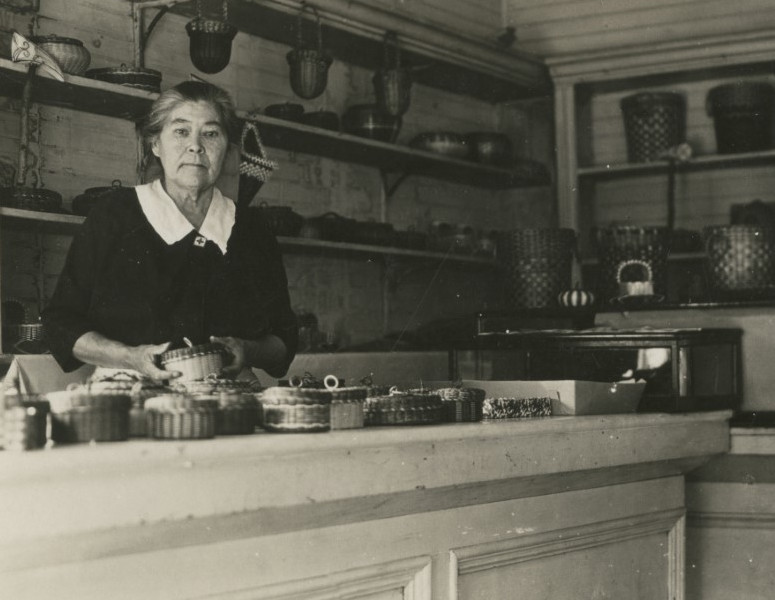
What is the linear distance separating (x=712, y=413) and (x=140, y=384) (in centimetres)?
147

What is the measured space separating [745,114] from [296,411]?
4.25 metres

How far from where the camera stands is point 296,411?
64.9 inches

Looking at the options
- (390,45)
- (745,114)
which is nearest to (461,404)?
(390,45)

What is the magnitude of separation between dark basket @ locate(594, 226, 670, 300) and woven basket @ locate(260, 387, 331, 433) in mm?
2479

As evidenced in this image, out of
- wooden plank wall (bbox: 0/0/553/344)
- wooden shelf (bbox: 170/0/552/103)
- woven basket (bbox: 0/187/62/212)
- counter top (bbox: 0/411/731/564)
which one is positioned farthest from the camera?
wooden shelf (bbox: 170/0/552/103)

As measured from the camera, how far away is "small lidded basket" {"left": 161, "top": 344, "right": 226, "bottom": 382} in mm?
1960

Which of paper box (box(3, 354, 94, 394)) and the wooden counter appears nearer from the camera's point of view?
the wooden counter

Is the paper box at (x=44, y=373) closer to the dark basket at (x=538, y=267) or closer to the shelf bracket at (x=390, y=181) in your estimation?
the dark basket at (x=538, y=267)

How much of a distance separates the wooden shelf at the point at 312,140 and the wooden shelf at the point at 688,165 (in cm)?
32

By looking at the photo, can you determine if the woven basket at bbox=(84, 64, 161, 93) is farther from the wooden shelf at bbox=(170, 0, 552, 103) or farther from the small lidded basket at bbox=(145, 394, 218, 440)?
the small lidded basket at bbox=(145, 394, 218, 440)

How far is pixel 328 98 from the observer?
5.25 metres

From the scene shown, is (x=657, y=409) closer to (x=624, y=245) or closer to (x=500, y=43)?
(x=624, y=245)

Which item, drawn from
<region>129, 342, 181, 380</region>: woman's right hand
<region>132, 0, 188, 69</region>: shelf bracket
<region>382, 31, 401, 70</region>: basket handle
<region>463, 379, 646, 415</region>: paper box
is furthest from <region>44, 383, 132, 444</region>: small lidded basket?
<region>382, 31, 401, 70</region>: basket handle

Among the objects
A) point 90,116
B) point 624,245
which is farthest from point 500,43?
point 90,116
